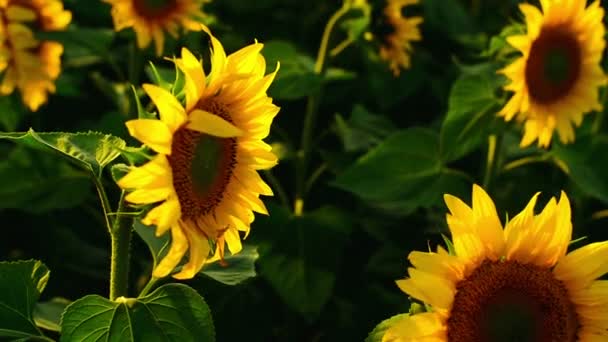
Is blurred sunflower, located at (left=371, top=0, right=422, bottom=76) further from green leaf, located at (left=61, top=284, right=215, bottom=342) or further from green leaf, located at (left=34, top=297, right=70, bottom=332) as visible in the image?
green leaf, located at (left=61, top=284, right=215, bottom=342)

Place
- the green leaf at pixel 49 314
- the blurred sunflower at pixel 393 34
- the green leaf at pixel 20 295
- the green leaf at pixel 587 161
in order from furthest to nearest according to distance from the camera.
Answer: the blurred sunflower at pixel 393 34 < the green leaf at pixel 587 161 < the green leaf at pixel 49 314 < the green leaf at pixel 20 295

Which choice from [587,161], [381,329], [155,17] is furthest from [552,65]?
[381,329]

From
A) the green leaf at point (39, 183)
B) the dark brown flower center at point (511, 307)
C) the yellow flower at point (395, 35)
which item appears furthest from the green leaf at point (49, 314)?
the yellow flower at point (395, 35)

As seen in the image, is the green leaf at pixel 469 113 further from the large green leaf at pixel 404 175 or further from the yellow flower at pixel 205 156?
the yellow flower at pixel 205 156

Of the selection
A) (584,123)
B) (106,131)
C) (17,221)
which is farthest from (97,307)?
(584,123)

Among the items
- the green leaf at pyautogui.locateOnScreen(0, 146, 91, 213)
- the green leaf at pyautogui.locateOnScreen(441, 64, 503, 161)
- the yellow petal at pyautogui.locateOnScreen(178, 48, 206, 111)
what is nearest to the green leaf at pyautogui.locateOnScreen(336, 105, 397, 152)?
the green leaf at pyautogui.locateOnScreen(441, 64, 503, 161)

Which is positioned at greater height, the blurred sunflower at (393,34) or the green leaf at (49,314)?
the blurred sunflower at (393,34)
